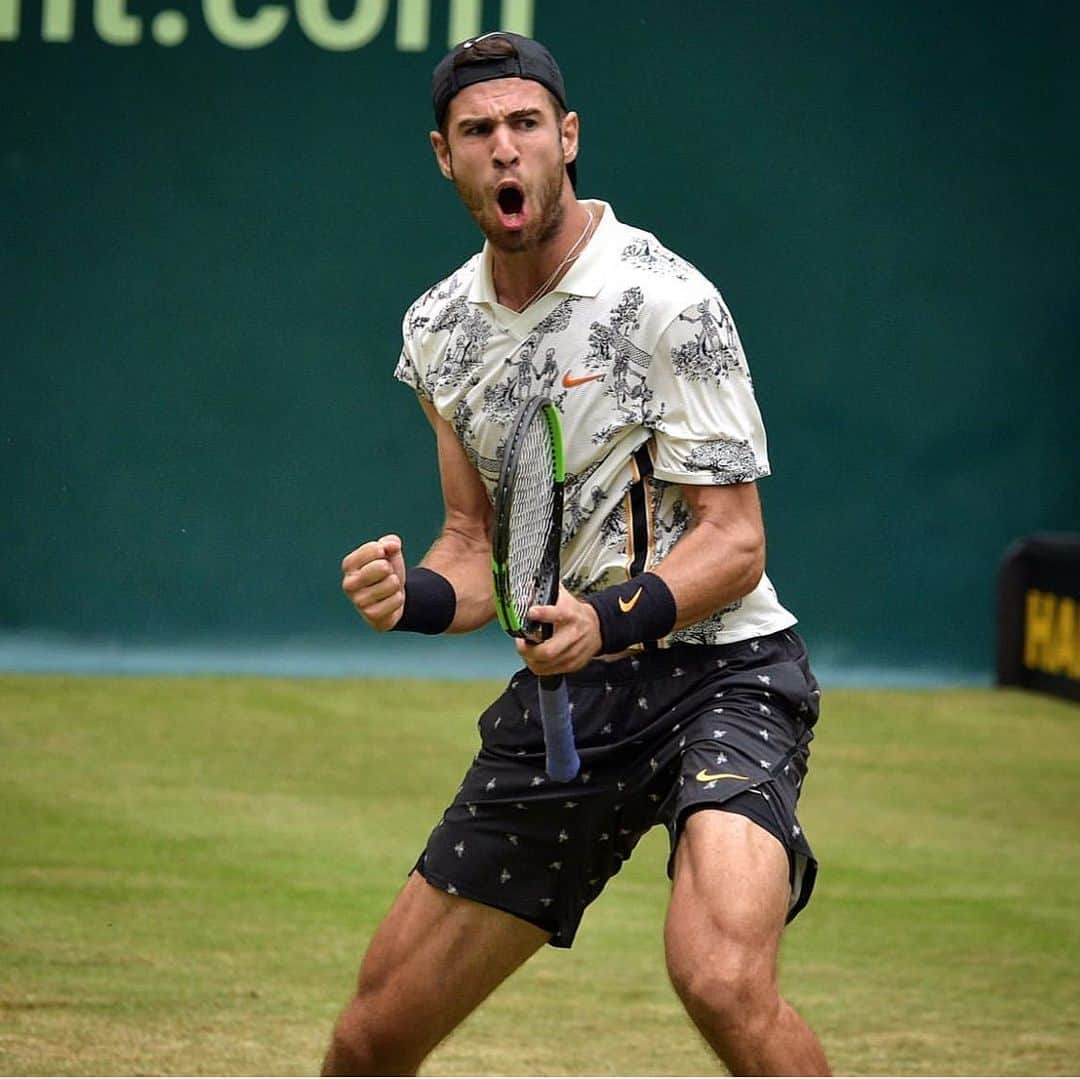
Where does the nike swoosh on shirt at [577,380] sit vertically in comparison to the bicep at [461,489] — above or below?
above

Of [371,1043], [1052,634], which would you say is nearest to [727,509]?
[371,1043]

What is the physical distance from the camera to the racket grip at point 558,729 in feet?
9.56

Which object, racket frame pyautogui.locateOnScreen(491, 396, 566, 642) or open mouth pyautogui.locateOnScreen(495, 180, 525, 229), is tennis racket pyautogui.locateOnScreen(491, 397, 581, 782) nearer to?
racket frame pyautogui.locateOnScreen(491, 396, 566, 642)

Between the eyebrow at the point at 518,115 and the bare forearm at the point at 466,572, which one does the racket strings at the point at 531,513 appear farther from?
the eyebrow at the point at 518,115

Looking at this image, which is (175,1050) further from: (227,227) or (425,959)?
(227,227)

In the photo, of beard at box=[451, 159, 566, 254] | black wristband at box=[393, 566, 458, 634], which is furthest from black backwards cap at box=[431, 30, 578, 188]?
black wristband at box=[393, 566, 458, 634]

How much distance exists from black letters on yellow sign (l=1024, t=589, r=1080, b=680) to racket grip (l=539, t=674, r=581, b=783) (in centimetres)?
526

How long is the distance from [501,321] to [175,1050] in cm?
163

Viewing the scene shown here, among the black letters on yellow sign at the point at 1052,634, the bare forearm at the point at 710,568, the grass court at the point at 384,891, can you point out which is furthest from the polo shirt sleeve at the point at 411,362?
the black letters on yellow sign at the point at 1052,634

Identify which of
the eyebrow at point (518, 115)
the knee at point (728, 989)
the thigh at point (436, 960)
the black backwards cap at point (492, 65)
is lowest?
the thigh at point (436, 960)

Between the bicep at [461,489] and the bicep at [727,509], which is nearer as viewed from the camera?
the bicep at [727,509]

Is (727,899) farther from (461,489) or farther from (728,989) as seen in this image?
(461,489)

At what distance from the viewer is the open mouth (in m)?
3.06

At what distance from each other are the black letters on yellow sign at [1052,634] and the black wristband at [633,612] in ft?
17.5
